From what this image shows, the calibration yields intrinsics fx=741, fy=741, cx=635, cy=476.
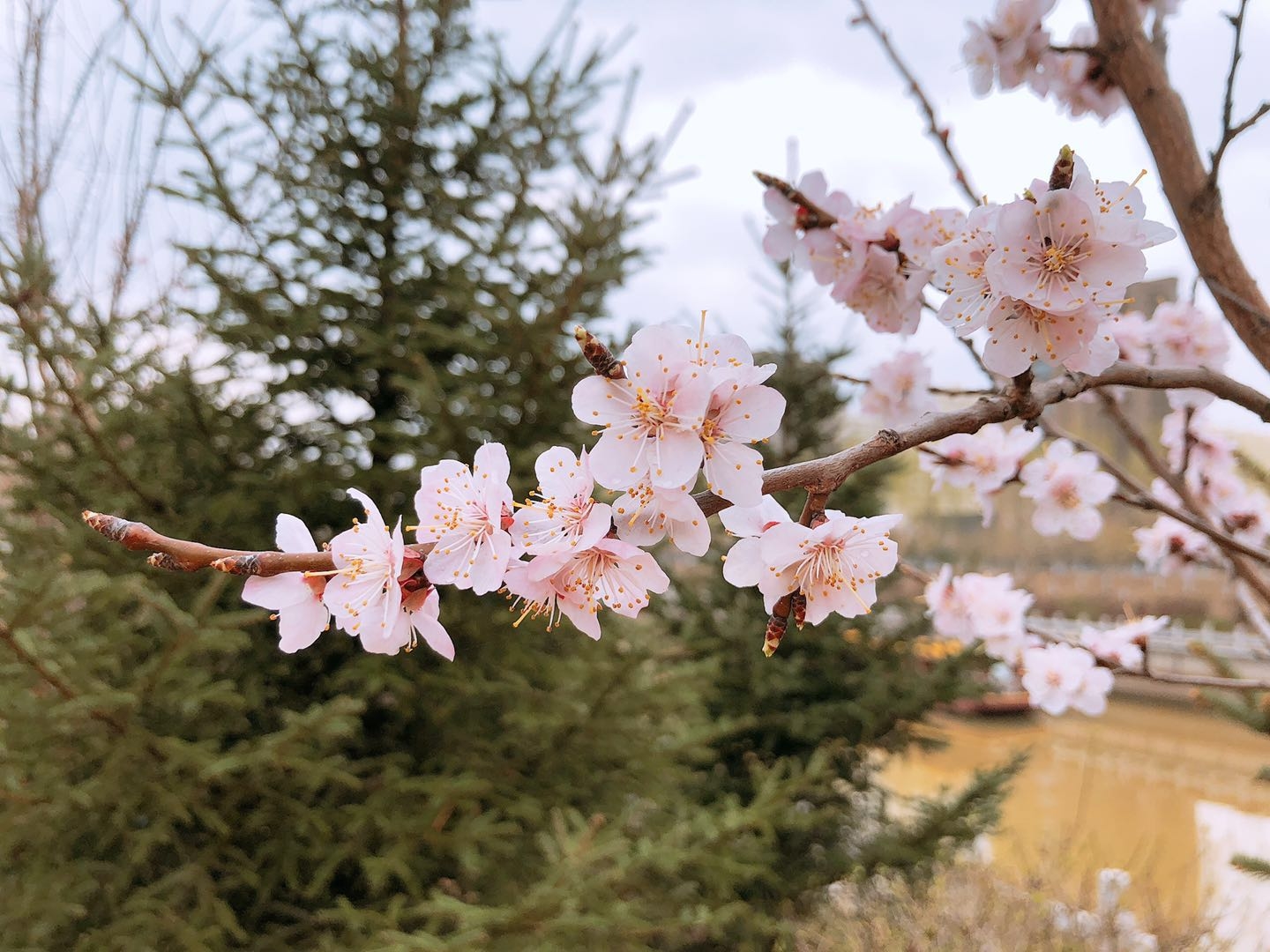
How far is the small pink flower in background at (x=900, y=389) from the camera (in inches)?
41.1

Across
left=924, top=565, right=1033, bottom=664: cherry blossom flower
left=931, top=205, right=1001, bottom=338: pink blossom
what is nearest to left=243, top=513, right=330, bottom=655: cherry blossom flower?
left=931, top=205, right=1001, bottom=338: pink blossom

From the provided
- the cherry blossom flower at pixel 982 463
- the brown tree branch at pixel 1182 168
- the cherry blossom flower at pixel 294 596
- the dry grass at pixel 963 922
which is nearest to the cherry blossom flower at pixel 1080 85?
the brown tree branch at pixel 1182 168

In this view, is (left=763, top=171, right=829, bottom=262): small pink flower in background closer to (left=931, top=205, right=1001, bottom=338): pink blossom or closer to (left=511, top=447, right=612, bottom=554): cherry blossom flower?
(left=931, top=205, right=1001, bottom=338): pink blossom

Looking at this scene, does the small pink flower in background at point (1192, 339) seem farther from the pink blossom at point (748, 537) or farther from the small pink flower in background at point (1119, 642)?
the pink blossom at point (748, 537)

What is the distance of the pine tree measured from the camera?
131 cm

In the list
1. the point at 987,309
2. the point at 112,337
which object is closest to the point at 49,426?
the point at 112,337

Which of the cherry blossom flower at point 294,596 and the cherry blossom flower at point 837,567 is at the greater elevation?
the cherry blossom flower at point 837,567

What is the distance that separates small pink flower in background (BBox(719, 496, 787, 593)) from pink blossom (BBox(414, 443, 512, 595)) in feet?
0.48

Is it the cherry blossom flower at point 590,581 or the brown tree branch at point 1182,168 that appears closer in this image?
the cherry blossom flower at point 590,581

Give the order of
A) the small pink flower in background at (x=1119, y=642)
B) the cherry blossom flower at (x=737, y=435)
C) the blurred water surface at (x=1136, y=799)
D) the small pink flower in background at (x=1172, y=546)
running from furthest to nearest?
the blurred water surface at (x=1136, y=799) < the small pink flower in background at (x=1172, y=546) < the small pink flower in background at (x=1119, y=642) < the cherry blossom flower at (x=737, y=435)

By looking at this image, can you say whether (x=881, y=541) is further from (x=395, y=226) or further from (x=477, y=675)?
(x=395, y=226)

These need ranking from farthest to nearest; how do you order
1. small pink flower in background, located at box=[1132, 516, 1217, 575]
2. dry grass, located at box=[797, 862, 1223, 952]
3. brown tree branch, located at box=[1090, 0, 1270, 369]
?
dry grass, located at box=[797, 862, 1223, 952]
small pink flower in background, located at box=[1132, 516, 1217, 575]
brown tree branch, located at box=[1090, 0, 1270, 369]

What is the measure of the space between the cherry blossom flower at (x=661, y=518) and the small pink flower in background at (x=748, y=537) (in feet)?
0.07

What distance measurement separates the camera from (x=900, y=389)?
1057 mm
